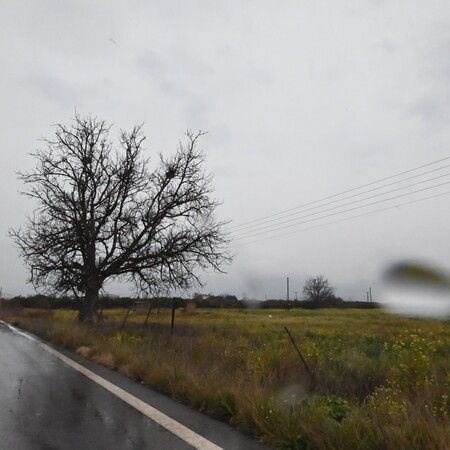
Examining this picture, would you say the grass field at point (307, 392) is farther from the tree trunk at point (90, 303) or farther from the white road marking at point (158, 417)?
the tree trunk at point (90, 303)

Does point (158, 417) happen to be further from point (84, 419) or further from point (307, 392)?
point (307, 392)

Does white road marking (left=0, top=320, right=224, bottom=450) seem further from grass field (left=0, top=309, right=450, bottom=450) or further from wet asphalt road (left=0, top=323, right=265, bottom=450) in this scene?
grass field (left=0, top=309, right=450, bottom=450)

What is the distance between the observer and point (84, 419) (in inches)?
243

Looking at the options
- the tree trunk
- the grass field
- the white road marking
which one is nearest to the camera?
the grass field

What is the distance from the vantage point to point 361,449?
452cm

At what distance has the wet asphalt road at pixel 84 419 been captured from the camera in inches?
203

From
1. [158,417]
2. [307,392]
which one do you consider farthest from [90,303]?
[158,417]

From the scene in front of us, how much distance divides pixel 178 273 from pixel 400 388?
18.2m

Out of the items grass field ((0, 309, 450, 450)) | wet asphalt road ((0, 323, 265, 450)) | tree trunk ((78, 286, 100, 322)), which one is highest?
tree trunk ((78, 286, 100, 322))

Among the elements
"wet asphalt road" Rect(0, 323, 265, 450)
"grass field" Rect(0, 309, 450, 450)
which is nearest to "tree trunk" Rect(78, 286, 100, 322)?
"grass field" Rect(0, 309, 450, 450)

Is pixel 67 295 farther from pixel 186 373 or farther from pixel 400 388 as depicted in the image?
pixel 400 388

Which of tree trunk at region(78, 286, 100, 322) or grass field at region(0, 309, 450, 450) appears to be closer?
grass field at region(0, 309, 450, 450)

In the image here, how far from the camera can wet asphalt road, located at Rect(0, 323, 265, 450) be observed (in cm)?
516

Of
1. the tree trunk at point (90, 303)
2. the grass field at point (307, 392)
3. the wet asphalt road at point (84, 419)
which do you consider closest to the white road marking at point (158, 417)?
the wet asphalt road at point (84, 419)
